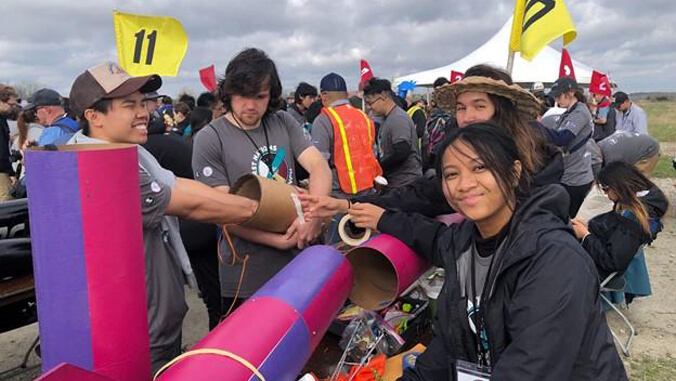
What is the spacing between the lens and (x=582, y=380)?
141 cm

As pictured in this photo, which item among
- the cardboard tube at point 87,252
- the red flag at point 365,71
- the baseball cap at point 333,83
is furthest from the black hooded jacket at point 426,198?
the red flag at point 365,71

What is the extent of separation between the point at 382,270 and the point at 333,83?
363cm

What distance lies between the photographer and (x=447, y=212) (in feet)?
7.83

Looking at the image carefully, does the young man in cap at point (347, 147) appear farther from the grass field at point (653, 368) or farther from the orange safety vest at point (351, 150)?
the grass field at point (653, 368)

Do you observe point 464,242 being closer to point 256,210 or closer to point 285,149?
point 256,210

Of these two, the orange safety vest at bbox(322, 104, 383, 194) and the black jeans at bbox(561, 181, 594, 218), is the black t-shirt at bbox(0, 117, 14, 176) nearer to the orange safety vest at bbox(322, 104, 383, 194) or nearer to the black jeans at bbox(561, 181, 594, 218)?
the orange safety vest at bbox(322, 104, 383, 194)

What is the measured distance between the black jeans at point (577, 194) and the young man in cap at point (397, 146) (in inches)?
62.7

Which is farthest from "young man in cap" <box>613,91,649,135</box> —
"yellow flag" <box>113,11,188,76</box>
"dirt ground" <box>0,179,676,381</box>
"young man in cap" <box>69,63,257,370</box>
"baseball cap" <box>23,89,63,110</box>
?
"young man in cap" <box>69,63,257,370</box>

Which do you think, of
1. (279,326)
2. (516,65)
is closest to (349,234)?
(279,326)

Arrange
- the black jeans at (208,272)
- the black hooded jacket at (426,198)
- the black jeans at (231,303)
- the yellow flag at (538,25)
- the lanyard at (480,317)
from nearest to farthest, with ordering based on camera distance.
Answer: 1. the lanyard at (480,317)
2. the black hooded jacket at (426,198)
3. the black jeans at (231,303)
4. the black jeans at (208,272)
5. the yellow flag at (538,25)

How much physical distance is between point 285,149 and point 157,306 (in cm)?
109

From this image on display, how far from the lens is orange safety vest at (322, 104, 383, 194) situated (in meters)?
4.76

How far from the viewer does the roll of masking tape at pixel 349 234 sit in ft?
7.07

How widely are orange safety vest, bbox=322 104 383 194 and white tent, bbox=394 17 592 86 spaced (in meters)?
12.2
